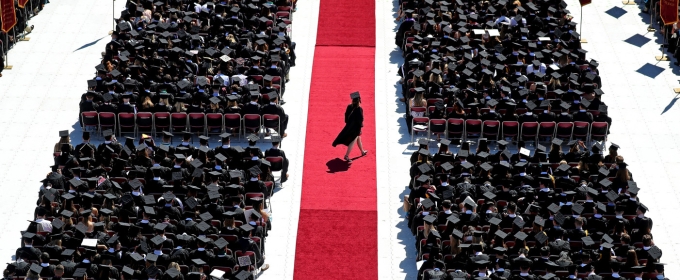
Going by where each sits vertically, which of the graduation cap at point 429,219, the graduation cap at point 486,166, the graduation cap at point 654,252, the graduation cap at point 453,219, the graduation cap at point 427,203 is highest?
the graduation cap at point 654,252

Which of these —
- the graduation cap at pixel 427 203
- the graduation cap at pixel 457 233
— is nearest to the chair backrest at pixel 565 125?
the graduation cap at pixel 427 203

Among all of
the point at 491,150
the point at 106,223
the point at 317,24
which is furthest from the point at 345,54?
the point at 106,223

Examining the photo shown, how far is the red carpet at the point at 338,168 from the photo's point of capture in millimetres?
25859

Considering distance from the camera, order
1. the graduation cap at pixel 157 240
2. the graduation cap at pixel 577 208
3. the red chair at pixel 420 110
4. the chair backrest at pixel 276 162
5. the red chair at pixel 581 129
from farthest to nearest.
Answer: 1. the red chair at pixel 420 110
2. the red chair at pixel 581 129
3. the chair backrest at pixel 276 162
4. the graduation cap at pixel 577 208
5. the graduation cap at pixel 157 240

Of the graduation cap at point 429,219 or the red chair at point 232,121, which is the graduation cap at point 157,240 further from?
the red chair at point 232,121

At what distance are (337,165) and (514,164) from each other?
3684mm

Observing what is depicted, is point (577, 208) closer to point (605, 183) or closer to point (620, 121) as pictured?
point (605, 183)

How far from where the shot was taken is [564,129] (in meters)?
29.4

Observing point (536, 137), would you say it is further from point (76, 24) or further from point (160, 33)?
point (76, 24)

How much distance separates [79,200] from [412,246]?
5.79 meters

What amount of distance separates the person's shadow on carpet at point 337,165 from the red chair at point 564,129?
13.6ft

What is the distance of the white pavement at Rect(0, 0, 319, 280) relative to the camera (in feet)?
88.3

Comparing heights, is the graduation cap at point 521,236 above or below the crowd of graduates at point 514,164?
above

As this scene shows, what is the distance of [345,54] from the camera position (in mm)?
34188
